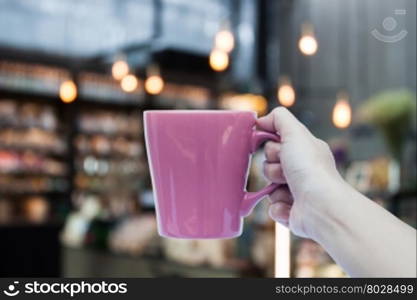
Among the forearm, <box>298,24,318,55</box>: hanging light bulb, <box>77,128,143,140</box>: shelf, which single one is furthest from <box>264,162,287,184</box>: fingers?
<box>77,128,143,140</box>: shelf

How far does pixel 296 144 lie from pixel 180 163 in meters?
0.11

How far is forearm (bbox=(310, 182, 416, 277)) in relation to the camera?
46 cm

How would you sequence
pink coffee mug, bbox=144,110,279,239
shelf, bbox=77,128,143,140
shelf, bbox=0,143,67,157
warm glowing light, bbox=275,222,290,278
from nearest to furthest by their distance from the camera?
pink coffee mug, bbox=144,110,279,239
warm glowing light, bbox=275,222,290,278
shelf, bbox=0,143,67,157
shelf, bbox=77,128,143,140

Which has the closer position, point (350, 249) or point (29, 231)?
point (350, 249)

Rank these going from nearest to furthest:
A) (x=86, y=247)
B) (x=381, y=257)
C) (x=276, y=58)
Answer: (x=381, y=257)
(x=86, y=247)
(x=276, y=58)

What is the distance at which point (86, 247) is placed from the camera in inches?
154

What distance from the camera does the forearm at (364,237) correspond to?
1.50ft

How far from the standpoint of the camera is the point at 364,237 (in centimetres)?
48

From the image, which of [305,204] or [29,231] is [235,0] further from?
[305,204]

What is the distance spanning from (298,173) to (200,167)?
3.5 inches

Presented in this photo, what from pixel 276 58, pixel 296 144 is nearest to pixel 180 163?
pixel 296 144

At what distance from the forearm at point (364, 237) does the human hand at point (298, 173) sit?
1 centimetres

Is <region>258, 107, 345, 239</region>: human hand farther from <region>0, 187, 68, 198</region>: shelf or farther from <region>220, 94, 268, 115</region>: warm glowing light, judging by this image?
<region>0, 187, 68, 198</region>: shelf

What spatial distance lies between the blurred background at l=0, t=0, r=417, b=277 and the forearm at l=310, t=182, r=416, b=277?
344cm
